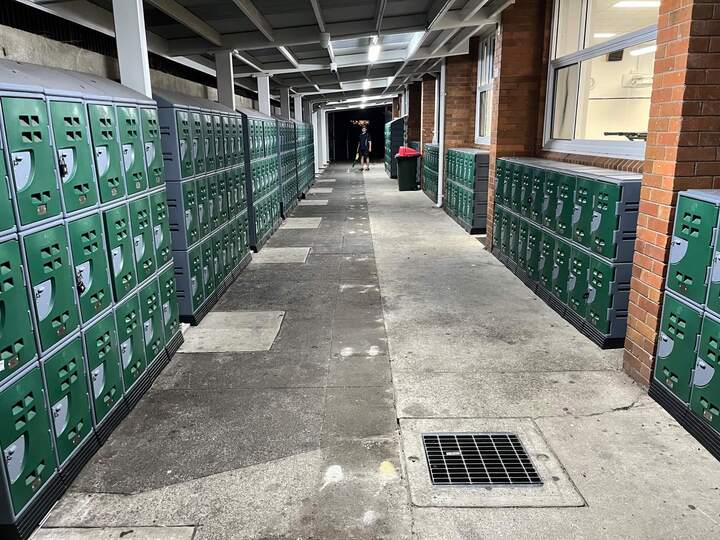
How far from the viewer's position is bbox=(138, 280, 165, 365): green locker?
4.11 meters

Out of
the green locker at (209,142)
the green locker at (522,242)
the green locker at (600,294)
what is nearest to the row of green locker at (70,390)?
the green locker at (209,142)

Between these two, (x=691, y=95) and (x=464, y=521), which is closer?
(x=464, y=521)

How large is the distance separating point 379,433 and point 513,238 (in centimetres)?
461

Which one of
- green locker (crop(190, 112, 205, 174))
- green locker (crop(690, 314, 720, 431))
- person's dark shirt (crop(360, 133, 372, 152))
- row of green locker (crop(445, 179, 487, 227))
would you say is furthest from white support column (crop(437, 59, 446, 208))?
person's dark shirt (crop(360, 133, 372, 152))

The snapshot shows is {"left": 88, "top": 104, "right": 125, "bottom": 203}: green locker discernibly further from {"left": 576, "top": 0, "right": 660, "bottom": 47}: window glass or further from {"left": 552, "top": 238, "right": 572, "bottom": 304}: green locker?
{"left": 576, "top": 0, "right": 660, "bottom": 47}: window glass

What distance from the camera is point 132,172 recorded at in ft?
12.9

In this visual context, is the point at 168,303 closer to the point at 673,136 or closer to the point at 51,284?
the point at 51,284

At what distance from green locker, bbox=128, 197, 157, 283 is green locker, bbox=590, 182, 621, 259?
12.6 ft

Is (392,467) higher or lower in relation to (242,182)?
lower

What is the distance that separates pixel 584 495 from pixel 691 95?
2667 mm

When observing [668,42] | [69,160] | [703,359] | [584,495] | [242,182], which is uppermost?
[668,42]

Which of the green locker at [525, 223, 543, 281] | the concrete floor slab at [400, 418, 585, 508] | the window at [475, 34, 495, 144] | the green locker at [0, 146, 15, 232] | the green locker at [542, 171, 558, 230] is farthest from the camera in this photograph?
the window at [475, 34, 495, 144]

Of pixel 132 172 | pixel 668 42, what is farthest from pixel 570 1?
pixel 132 172

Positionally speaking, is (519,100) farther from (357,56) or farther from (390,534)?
(390,534)
